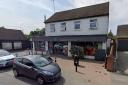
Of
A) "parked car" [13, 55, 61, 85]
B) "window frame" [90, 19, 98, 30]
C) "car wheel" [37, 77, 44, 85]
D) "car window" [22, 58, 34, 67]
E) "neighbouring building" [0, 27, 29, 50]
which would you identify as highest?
"window frame" [90, 19, 98, 30]

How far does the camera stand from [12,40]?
2758cm

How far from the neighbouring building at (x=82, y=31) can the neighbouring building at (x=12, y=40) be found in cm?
1023

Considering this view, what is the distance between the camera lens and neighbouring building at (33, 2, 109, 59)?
14.6m

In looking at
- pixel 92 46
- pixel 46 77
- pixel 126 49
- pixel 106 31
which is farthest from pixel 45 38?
pixel 126 49

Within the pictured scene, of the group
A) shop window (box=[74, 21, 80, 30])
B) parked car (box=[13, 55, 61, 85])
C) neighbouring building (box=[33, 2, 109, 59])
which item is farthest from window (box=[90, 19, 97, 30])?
parked car (box=[13, 55, 61, 85])

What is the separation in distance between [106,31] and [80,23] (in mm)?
3883

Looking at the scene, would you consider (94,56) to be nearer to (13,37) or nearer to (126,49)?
(126,49)

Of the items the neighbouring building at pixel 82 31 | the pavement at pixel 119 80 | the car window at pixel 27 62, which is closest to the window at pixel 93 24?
the neighbouring building at pixel 82 31

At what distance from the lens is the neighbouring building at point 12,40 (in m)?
26.0

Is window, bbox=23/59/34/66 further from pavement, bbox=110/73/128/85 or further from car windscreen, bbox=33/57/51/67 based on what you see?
pavement, bbox=110/73/128/85

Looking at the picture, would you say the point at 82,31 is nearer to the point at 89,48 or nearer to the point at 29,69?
the point at 89,48

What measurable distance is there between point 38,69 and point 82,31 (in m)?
10.7

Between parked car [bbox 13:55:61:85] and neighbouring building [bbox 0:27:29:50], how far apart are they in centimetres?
1998

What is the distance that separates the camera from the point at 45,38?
18.6 m
